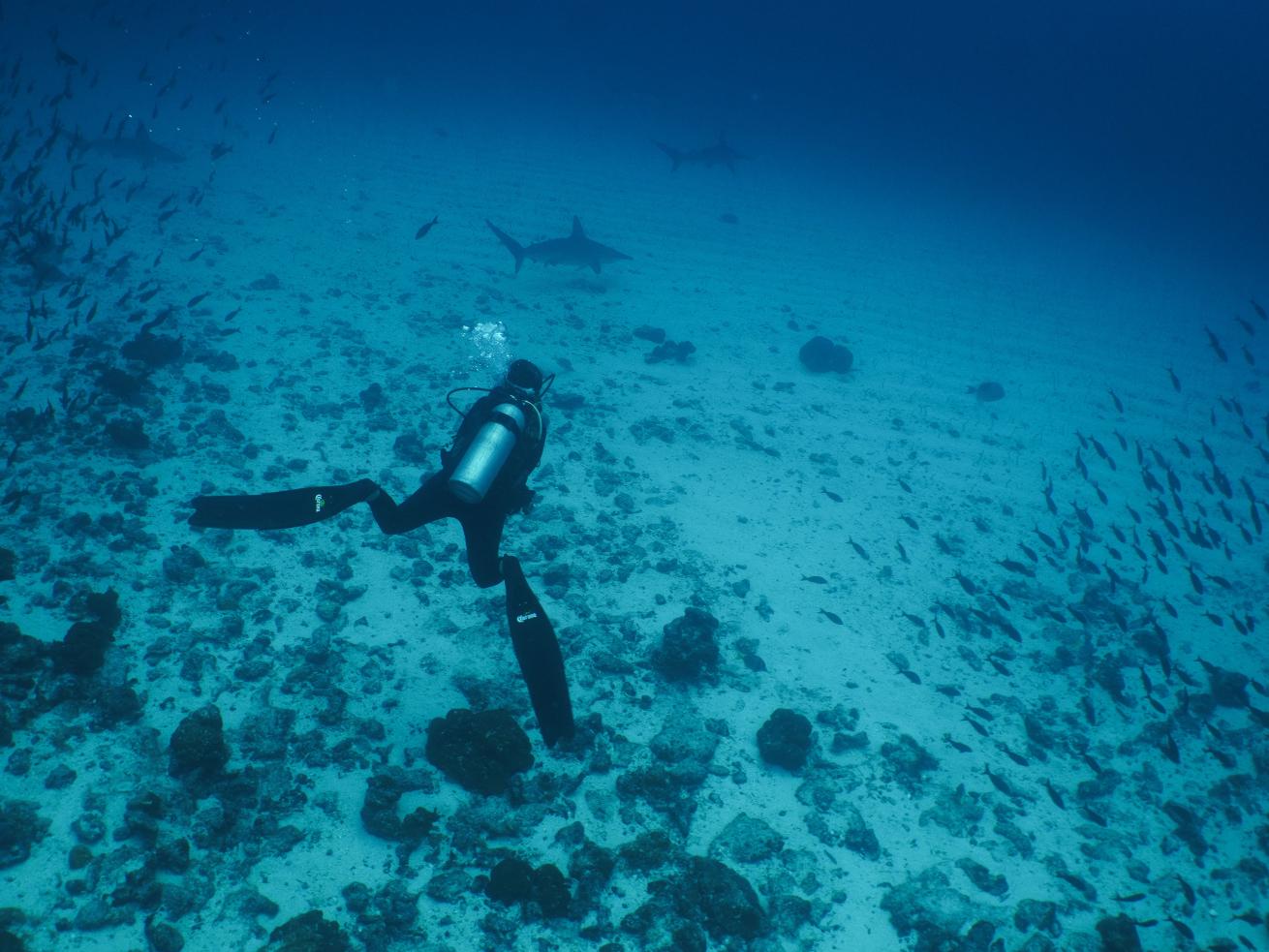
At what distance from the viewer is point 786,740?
5949 millimetres

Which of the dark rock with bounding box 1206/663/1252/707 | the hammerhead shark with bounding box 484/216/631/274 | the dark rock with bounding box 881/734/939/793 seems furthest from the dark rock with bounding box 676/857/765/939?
the hammerhead shark with bounding box 484/216/631/274

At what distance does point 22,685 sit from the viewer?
4.93 metres

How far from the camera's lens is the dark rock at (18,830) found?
4.00 meters

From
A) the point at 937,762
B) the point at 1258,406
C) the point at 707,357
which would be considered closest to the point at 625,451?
the point at 707,357

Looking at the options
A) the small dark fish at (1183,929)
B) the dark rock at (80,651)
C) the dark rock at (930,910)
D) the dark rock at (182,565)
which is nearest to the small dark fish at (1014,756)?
the small dark fish at (1183,929)

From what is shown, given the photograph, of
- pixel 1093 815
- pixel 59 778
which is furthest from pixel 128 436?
pixel 1093 815

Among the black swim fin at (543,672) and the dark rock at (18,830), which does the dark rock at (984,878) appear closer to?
the black swim fin at (543,672)

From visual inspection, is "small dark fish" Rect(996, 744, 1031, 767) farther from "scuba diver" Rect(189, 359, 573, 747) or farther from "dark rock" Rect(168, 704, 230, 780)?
"dark rock" Rect(168, 704, 230, 780)

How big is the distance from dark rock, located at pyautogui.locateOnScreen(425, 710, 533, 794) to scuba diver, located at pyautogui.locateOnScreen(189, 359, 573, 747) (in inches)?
23.7

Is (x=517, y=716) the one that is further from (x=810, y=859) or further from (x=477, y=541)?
(x=810, y=859)

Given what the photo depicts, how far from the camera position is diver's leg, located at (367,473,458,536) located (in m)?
4.96

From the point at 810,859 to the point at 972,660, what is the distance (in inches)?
165

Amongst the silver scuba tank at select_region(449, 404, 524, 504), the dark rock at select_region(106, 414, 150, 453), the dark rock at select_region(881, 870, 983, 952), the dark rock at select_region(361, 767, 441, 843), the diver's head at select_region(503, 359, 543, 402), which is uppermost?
the diver's head at select_region(503, 359, 543, 402)

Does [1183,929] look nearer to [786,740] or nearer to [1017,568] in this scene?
[786,740]
